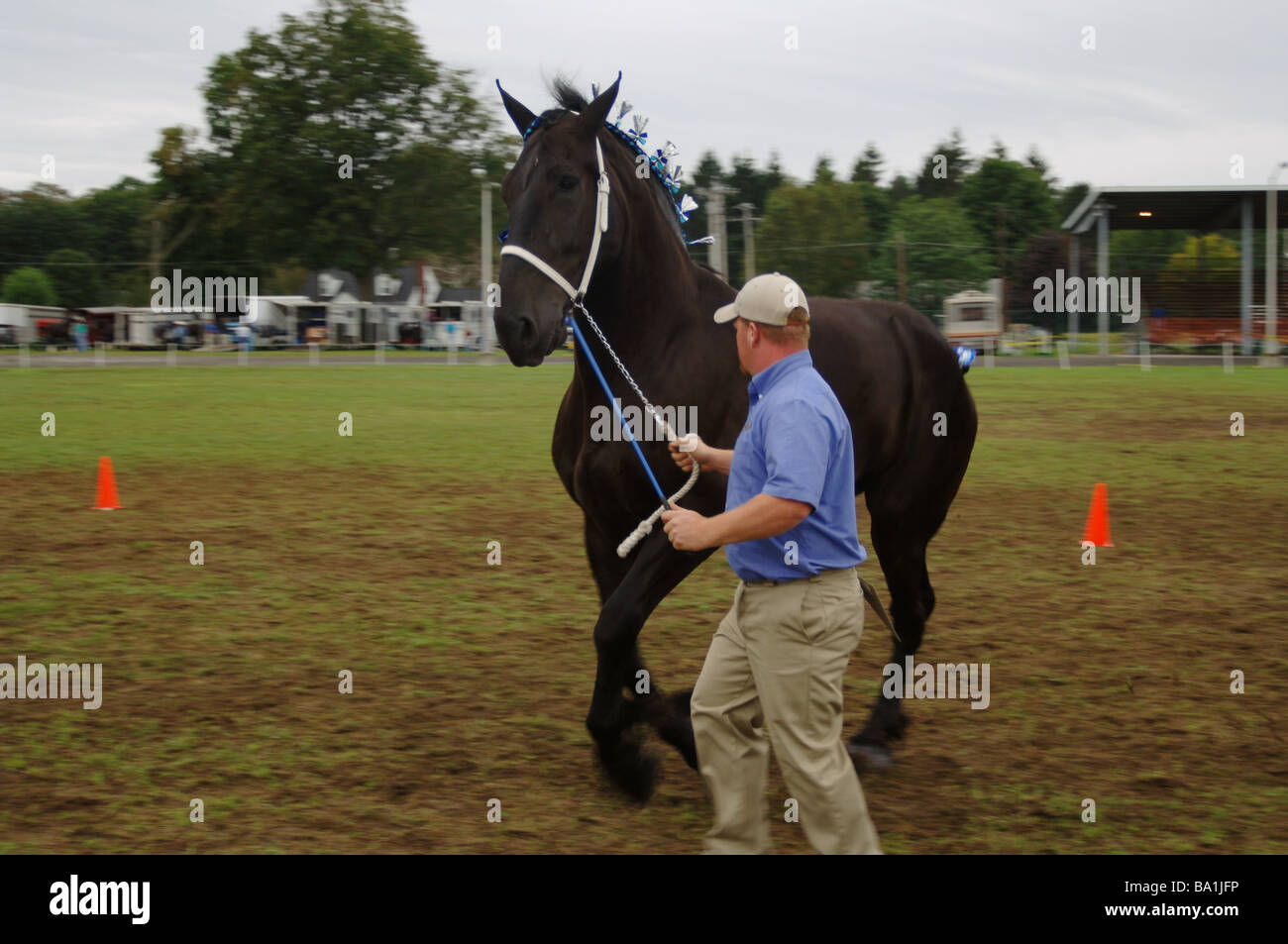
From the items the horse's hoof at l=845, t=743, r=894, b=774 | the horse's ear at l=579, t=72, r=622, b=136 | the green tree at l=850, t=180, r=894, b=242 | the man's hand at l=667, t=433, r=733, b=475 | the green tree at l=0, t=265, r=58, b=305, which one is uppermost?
the green tree at l=850, t=180, r=894, b=242

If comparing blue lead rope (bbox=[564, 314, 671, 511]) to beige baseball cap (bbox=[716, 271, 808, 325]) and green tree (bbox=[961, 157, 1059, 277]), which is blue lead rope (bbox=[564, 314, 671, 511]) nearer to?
beige baseball cap (bbox=[716, 271, 808, 325])

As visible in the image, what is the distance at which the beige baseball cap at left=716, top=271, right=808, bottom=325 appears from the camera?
345 centimetres

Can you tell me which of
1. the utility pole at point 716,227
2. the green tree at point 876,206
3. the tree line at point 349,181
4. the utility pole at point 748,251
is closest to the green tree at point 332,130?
the tree line at point 349,181

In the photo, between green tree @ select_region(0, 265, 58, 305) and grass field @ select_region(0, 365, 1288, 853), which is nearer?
grass field @ select_region(0, 365, 1288, 853)

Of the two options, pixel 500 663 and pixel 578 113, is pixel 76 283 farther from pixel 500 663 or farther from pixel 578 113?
pixel 578 113

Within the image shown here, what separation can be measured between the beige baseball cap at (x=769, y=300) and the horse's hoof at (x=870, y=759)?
7.54 feet

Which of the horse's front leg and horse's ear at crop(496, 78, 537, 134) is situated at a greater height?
horse's ear at crop(496, 78, 537, 134)

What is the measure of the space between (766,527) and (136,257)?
3975 inches

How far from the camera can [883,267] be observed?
79.6 meters

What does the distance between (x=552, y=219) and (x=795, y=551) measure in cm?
175

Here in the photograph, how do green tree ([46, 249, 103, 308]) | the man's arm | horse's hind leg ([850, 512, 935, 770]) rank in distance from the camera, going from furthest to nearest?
green tree ([46, 249, 103, 308])
horse's hind leg ([850, 512, 935, 770])
the man's arm

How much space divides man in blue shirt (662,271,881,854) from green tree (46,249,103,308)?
3593 inches

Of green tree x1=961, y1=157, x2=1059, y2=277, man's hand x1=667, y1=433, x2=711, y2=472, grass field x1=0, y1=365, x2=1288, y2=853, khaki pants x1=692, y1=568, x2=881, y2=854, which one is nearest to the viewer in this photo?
khaki pants x1=692, y1=568, x2=881, y2=854

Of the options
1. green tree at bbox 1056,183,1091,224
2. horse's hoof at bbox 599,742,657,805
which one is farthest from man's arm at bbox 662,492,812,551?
green tree at bbox 1056,183,1091,224
